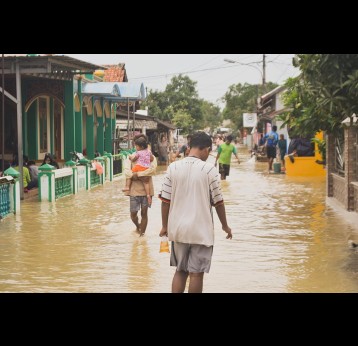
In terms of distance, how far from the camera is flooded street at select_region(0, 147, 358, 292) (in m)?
8.57

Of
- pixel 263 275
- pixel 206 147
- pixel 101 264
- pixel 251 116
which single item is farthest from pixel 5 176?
pixel 251 116

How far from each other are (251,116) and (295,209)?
4861 centimetres

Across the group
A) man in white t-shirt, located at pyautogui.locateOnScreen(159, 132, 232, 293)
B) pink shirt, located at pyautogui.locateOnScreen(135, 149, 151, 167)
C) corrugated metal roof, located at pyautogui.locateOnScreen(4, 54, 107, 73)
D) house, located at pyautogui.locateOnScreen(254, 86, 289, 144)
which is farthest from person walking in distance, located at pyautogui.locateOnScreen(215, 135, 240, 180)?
house, located at pyautogui.locateOnScreen(254, 86, 289, 144)

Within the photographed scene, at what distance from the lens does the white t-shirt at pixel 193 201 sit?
6.68 m

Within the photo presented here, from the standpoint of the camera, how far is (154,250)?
10.8 meters

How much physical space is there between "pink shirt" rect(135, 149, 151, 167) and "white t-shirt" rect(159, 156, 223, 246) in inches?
206

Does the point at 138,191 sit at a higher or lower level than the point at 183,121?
lower

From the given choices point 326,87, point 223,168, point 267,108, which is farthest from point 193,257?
point 267,108

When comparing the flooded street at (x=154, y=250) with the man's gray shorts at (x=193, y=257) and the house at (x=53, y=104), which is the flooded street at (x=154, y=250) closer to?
the man's gray shorts at (x=193, y=257)

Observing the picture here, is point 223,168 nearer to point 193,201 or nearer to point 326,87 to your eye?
point 326,87

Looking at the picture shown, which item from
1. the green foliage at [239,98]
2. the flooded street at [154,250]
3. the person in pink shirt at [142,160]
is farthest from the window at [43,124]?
the green foliage at [239,98]

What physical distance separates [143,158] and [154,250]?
6.08 ft
